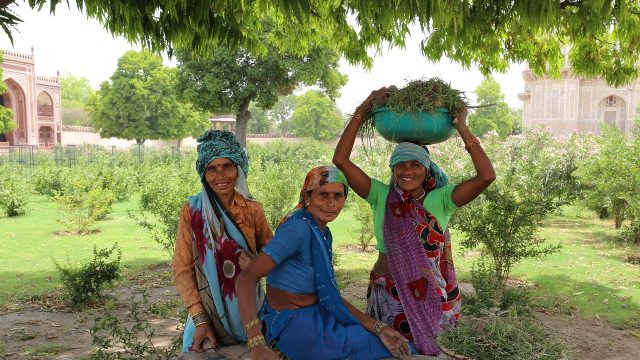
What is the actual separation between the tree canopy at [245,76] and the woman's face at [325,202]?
17059mm

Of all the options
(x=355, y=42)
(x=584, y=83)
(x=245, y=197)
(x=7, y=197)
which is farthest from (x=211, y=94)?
(x=584, y=83)

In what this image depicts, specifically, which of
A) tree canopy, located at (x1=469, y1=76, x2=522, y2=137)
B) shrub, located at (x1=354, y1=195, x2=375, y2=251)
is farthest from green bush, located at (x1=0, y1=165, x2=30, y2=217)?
tree canopy, located at (x1=469, y1=76, x2=522, y2=137)

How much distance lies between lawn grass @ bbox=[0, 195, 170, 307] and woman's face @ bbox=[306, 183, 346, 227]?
541cm

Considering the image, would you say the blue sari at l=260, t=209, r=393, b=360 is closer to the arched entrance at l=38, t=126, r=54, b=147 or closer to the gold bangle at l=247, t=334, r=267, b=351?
the gold bangle at l=247, t=334, r=267, b=351

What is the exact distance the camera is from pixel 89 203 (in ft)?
37.6

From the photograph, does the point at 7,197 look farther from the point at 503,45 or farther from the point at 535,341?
the point at 535,341

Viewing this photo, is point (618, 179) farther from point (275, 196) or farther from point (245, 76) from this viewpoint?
point (245, 76)

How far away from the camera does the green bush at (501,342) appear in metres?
2.04

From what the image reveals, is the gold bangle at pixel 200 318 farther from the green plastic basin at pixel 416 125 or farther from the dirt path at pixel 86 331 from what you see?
the dirt path at pixel 86 331

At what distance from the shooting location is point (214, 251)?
260 centimetres

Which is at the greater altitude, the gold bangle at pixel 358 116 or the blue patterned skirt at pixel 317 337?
the gold bangle at pixel 358 116

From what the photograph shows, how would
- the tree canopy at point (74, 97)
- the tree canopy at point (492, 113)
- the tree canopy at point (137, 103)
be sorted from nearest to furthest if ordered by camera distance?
1. the tree canopy at point (137, 103)
2. the tree canopy at point (492, 113)
3. the tree canopy at point (74, 97)

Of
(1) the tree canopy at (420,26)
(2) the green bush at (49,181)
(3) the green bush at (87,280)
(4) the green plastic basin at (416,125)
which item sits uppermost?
(1) the tree canopy at (420,26)

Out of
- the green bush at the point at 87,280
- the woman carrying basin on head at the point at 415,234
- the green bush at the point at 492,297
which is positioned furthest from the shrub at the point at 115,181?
the woman carrying basin on head at the point at 415,234
